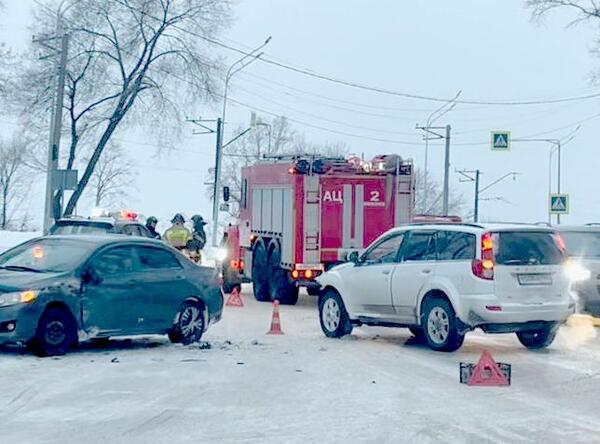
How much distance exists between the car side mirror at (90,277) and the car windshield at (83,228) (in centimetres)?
725

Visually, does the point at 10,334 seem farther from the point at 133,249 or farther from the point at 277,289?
the point at 277,289

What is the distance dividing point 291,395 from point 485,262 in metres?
4.19

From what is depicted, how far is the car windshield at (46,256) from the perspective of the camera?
518 inches

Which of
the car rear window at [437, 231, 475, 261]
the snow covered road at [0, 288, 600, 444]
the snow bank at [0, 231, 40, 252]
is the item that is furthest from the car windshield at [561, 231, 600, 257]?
the snow bank at [0, 231, 40, 252]

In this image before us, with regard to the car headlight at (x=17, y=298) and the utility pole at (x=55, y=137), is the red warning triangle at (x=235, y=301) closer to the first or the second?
the utility pole at (x=55, y=137)

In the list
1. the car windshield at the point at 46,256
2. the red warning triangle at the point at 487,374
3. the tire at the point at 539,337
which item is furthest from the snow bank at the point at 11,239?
the red warning triangle at the point at 487,374

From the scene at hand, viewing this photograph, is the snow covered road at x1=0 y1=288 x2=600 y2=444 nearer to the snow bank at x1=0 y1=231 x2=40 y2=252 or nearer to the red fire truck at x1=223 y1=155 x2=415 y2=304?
the red fire truck at x1=223 y1=155 x2=415 y2=304

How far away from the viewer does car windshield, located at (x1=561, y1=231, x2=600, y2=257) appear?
1847 cm

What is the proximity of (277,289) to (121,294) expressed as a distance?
9.73 metres

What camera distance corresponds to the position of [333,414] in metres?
9.17

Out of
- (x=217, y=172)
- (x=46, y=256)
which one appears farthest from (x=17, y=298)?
(x=217, y=172)

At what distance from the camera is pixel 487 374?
36.0 feet

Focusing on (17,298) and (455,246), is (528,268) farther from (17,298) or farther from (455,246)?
(17,298)

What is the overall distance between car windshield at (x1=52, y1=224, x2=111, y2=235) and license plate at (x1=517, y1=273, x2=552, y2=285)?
962cm
